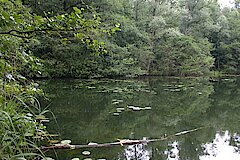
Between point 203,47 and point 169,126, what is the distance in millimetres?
13370

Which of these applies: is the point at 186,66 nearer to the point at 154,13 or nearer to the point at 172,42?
the point at 172,42

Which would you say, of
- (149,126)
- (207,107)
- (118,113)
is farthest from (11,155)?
(207,107)

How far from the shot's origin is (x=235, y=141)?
340 cm

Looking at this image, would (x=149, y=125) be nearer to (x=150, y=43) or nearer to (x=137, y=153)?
(x=137, y=153)

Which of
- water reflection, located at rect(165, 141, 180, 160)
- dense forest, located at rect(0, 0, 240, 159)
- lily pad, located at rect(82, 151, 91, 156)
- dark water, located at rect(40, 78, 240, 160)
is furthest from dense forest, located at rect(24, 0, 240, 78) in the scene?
lily pad, located at rect(82, 151, 91, 156)

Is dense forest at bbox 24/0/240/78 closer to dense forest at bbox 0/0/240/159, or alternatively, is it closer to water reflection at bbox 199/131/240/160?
dense forest at bbox 0/0/240/159

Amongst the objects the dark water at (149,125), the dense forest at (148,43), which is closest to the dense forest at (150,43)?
the dense forest at (148,43)

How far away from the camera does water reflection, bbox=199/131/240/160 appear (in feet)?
9.32

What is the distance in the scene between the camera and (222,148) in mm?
3133

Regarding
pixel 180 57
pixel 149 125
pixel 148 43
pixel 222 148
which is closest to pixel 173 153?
pixel 222 148

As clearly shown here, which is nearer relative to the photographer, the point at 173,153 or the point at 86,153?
the point at 86,153

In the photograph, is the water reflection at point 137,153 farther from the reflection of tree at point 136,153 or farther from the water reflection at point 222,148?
the water reflection at point 222,148

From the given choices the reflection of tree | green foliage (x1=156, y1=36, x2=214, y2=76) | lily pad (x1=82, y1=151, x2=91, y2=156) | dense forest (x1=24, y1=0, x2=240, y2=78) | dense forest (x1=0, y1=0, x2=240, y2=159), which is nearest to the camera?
lily pad (x1=82, y1=151, x2=91, y2=156)

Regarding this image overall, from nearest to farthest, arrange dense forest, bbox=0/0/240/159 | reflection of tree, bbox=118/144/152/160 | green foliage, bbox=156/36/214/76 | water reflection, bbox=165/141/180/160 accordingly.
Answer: reflection of tree, bbox=118/144/152/160
water reflection, bbox=165/141/180/160
dense forest, bbox=0/0/240/159
green foliage, bbox=156/36/214/76
